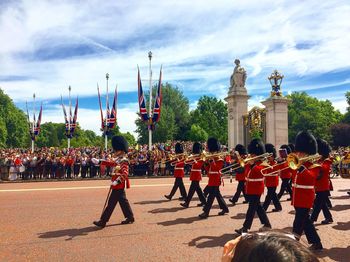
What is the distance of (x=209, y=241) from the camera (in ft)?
20.7

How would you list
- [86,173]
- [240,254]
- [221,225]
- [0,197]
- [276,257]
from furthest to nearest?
[86,173]
[0,197]
[221,225]
[240,254]
[276,257]

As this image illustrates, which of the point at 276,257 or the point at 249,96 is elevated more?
the point at 249,96

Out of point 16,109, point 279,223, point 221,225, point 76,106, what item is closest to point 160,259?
point 221,225

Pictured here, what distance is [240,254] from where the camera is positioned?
1.15 m

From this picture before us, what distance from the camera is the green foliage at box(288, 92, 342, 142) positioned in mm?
56556

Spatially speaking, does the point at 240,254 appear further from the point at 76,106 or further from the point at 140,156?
the point at 76,106

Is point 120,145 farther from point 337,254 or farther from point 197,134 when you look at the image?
point 197,134

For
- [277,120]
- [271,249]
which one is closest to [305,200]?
[271,249]

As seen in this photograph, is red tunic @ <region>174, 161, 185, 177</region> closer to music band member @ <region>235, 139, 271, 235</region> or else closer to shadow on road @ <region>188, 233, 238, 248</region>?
music band member @ <region>235, 139, 271, 235</region>

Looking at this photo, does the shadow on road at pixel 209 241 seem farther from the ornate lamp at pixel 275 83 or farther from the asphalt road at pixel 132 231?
the ornate lamp at pixel 275 83

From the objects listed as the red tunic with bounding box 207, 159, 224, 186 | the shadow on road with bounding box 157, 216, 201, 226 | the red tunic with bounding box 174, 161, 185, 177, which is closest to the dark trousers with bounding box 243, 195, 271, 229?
the shadow on road with bounding box 157, 216, 201, 226

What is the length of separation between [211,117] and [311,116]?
15839 millimetres

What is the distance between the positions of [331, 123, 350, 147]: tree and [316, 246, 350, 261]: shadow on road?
4278 cm

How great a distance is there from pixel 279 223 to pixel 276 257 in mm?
7138
